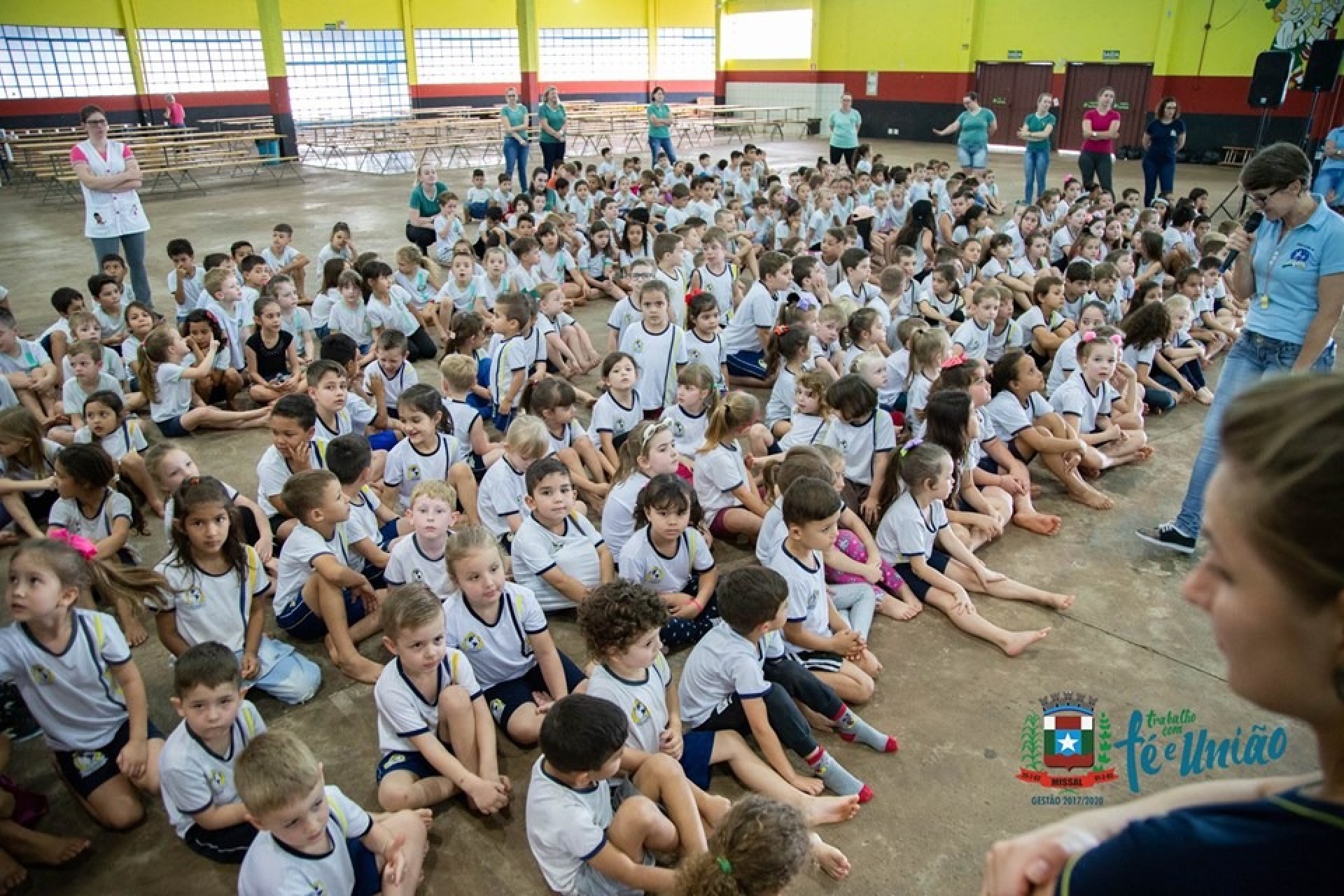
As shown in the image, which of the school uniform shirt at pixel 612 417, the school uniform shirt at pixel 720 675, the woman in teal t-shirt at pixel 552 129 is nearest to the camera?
the school uniform shirt at pixel 720 675

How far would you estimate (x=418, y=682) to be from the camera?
2768mm

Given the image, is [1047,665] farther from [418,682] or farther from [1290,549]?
[1290,549]

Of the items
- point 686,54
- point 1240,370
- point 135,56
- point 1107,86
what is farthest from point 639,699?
point 686,54

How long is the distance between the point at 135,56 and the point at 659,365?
70.5ft

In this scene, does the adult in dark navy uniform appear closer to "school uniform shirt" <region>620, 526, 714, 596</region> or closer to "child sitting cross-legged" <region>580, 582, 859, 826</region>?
"child sitting cross-legged" <region>580, 582, 859, 826</region>

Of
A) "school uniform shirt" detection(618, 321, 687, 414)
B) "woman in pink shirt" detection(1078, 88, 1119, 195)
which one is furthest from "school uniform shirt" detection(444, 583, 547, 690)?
"woman in pink shirt" detection(1078, 88, 1119, 195)

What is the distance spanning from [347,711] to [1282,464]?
325 centimetres

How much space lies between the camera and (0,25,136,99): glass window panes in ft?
61.6

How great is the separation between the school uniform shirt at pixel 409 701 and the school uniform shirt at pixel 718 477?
1.71 m

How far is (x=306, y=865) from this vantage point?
216 cm

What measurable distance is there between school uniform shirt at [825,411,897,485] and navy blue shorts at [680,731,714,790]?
189 centimetres

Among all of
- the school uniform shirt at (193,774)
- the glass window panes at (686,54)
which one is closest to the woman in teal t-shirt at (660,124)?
the school uniform shirt at (193,774)

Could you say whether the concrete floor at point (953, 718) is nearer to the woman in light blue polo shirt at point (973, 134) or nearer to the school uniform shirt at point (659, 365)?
the school uniform shirt at point (659, 365)

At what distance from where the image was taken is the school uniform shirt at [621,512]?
12.6 ft
